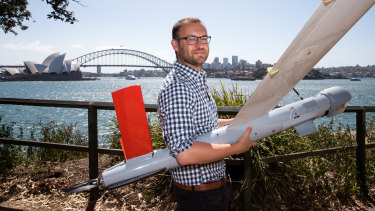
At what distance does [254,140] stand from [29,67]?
84728mm

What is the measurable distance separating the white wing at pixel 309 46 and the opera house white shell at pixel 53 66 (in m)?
74.7

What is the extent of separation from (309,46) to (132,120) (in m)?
0.85

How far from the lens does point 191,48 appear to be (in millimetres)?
1317

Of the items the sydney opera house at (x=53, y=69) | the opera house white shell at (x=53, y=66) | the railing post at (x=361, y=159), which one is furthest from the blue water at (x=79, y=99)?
the opera house white shell at (x=53, y=66)

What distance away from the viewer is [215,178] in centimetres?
139

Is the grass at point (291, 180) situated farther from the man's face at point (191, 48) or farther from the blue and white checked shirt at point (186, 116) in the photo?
the man's face at point (191, 48)

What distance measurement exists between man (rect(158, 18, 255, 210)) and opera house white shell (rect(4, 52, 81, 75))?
7440 centimetres

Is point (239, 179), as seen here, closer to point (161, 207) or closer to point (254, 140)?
point (161, 207)

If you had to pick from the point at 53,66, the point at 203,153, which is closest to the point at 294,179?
the point at 203,153

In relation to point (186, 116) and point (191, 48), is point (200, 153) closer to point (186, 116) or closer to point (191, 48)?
point (186, 116)

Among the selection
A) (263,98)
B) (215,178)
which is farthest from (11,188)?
(263,98)

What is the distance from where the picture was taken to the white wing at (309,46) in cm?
80

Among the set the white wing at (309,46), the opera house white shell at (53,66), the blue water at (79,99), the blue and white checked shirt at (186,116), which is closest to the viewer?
the white wing at (309,46)

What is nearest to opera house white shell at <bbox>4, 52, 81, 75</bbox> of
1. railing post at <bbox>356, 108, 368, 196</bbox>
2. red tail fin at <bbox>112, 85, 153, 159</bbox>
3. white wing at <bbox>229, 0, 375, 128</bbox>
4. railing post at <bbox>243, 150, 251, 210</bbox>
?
railing post at <bbox>243, 150, 251, 210</bbox>
